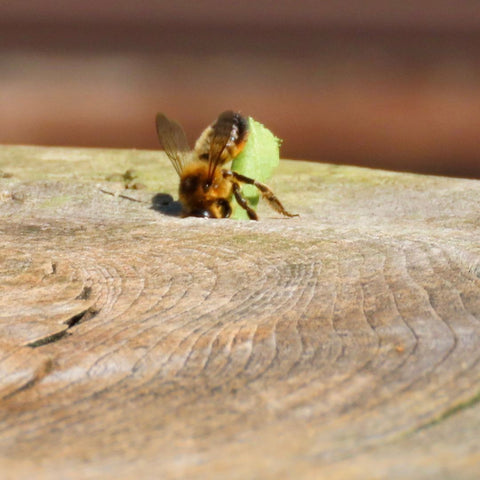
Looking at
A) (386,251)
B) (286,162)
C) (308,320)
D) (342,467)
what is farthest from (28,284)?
(286,162)

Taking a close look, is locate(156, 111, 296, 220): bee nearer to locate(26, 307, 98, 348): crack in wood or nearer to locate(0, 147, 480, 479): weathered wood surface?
locate(0, 147, 480, 479): weathered wood surface

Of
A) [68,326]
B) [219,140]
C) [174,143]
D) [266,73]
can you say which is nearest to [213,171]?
[219,140]

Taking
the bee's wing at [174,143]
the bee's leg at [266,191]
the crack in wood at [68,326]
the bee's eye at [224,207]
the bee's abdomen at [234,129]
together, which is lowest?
the bee's eye at [224,207]

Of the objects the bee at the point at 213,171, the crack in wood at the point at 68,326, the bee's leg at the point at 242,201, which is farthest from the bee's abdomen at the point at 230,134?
the crack in wood at the point at 68,326

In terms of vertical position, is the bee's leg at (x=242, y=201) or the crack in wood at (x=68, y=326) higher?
the crack in wood at (x=68, y=326)

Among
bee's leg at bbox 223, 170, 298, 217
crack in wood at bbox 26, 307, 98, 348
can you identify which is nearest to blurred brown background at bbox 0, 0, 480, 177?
bee's leg at bbox 223, 170, 298, 217

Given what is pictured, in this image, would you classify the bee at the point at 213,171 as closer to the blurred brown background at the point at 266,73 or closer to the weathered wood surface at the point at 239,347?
the weathered wood surface at the point at 239,347
